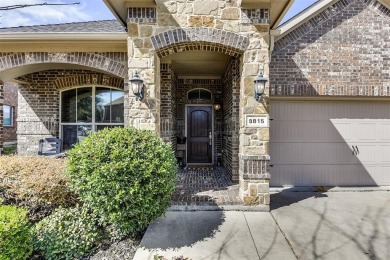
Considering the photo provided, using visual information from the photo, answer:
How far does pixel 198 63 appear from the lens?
6125 millimetres

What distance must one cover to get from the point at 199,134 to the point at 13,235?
19.3 ft

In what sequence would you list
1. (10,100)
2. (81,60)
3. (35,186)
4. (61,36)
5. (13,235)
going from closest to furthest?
(13,235) < (35,186) < (61,36) < (81,60) < (10,100)

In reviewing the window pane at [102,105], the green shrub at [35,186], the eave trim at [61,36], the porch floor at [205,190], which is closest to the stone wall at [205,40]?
the porch floor at [205,190]

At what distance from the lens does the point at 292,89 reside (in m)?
5.11

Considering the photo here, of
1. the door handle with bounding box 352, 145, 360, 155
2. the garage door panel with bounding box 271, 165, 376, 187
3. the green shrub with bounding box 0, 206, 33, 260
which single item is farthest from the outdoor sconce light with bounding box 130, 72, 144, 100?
the door handle with bounding box 352, 145, 360, 155

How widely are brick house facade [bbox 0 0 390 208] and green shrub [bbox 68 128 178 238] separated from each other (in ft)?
3.17

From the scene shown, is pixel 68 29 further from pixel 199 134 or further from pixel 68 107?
pixel 199 134

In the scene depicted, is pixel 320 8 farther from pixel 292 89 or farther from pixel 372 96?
pixel 372 96

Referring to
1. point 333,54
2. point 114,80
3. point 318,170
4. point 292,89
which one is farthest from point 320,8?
point 114,80

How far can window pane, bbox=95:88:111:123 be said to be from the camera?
620 centimetres

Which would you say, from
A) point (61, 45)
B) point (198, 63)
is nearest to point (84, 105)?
point (61, 45)

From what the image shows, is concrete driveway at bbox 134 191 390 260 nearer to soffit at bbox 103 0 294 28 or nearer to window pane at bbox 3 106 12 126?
soffit at bbox 103 0 294 28

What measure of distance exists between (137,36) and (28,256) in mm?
3514

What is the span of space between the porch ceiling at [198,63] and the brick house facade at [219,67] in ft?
0.10
